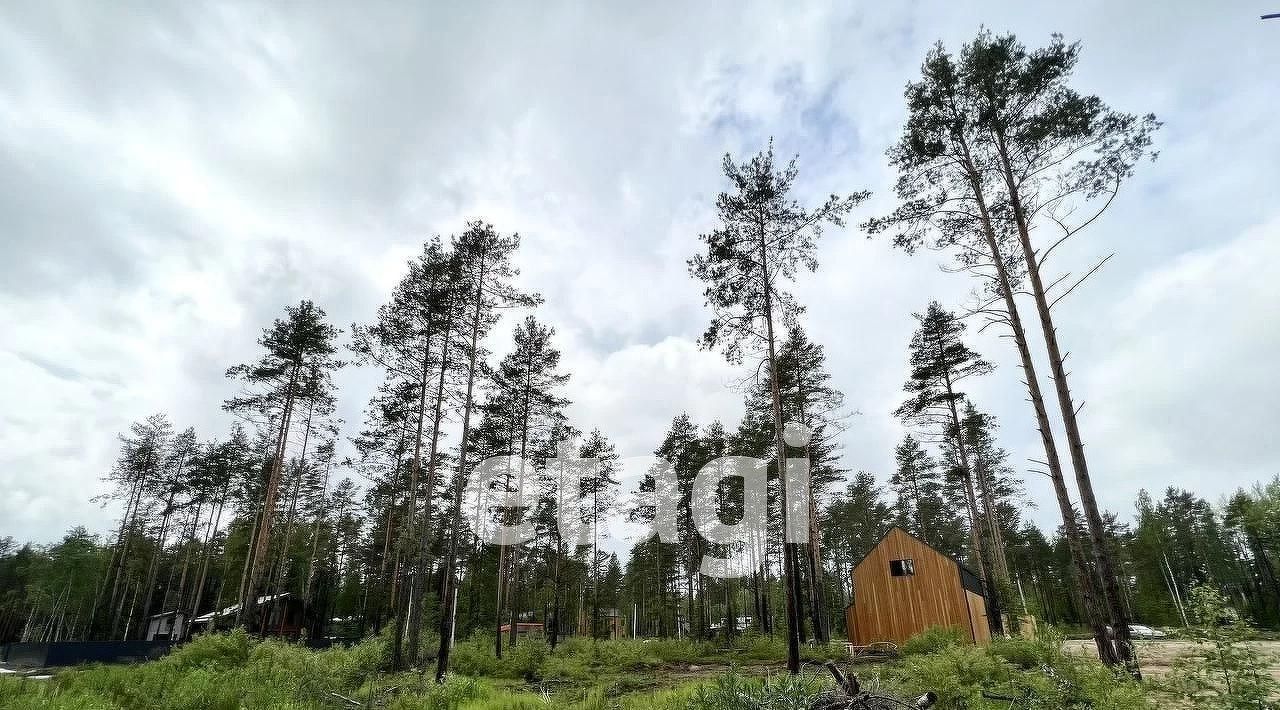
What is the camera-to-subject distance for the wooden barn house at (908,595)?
19.1m

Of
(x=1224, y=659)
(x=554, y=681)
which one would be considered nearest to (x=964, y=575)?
(x=554, y=681)

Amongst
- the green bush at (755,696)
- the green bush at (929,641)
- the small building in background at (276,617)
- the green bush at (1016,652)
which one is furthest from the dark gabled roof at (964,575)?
the small building in background at (276,617)

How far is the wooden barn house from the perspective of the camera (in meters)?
19.1

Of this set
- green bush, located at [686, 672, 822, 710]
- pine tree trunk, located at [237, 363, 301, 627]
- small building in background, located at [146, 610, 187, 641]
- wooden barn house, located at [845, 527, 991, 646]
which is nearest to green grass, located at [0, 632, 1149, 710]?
green bush, located at [686, 672, 822, 710]

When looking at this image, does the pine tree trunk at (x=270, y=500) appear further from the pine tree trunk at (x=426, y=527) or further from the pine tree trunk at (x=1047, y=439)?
the pine tree trunk at (x=1047, y=439)

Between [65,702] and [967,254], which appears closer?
[65,702]

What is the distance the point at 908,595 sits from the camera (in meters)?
20.1

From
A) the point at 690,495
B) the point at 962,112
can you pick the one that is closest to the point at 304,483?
the point at 690,495

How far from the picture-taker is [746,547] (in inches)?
1264

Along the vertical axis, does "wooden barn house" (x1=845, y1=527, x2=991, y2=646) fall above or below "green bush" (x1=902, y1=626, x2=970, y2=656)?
above

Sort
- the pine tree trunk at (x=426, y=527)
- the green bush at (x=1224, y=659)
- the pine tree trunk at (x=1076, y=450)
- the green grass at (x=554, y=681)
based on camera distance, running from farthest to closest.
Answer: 1. the pine tree trunk at (x=426, y=527)
2. the pine tree trunk at (x=1076, y=450)
3. the green grass at (x=554, y=681)
4. the green bush at (x=1224, y=659)

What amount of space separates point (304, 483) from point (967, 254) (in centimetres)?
3395

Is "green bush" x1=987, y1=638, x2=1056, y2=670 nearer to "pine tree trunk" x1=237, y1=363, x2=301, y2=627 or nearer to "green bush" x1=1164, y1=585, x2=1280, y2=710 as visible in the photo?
"green bush" x1=1164, y1=585, x2=1280, y2=710

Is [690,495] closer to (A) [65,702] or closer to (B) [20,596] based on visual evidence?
(A) [65,702]
